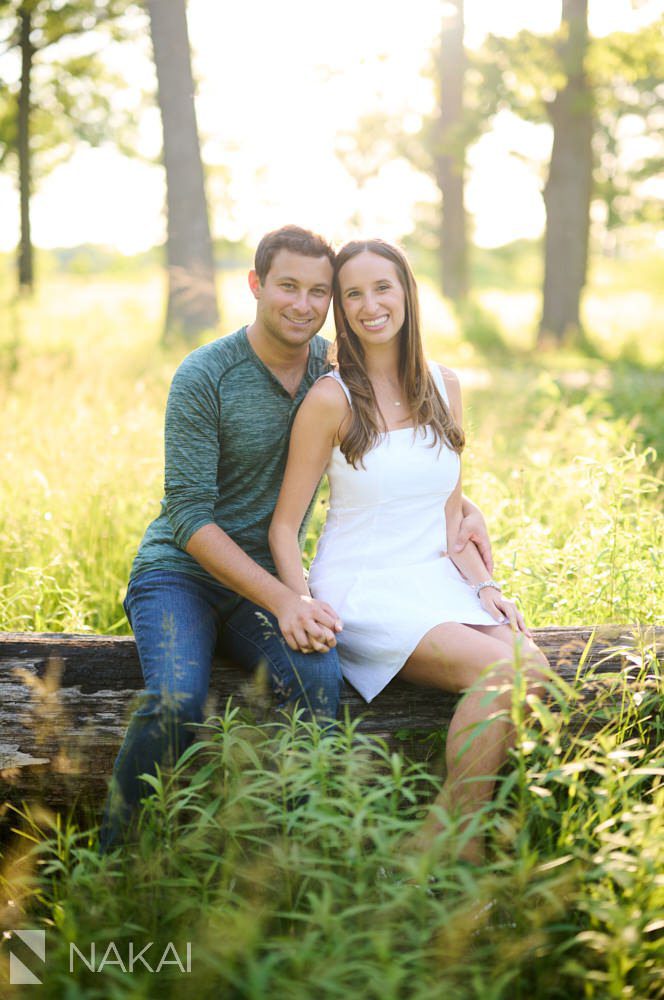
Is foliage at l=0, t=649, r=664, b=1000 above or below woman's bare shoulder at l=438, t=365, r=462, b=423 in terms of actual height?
below

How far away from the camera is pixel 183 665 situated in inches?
107

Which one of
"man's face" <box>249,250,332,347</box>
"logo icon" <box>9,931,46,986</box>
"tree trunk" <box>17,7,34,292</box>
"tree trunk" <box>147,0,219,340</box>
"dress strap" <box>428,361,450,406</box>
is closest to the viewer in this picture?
"logo icon" <box>9,931,46,986</box>

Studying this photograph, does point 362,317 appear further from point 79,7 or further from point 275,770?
point 79,7

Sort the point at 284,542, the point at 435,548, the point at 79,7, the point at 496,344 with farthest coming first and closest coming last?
1. the point at 496,344
2. the point at 79,7
3. the point at 435,548
4. the point at 284,542

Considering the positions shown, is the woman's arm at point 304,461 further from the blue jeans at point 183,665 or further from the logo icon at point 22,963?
the logo icon at point 22,963

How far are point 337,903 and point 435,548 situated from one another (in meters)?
1.41

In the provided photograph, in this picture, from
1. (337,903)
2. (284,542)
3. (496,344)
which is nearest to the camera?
(337,903)

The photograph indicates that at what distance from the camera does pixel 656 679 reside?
115 inches

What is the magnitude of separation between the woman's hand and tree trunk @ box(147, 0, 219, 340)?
779 centimetres

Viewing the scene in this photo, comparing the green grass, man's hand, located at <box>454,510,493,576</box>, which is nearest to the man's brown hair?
man's hand, located at <box>454,510,493,576</box>

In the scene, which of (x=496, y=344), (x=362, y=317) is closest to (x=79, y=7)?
(x=496, y=344)

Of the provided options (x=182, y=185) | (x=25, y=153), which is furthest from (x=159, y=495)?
(x=25, y=153)

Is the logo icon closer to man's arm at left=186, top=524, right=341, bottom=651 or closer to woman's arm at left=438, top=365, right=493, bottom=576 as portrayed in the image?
man's arm at left=186, top=524, right=341, bottom=651

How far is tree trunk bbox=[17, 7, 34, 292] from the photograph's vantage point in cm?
1399
